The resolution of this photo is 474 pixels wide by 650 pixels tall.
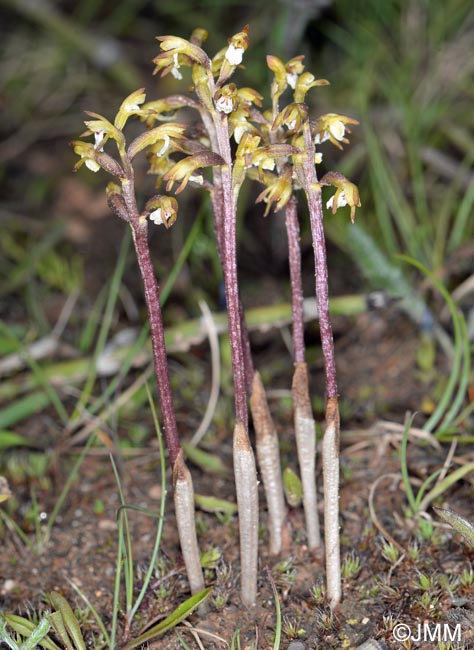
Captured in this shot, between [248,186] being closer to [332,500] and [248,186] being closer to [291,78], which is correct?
[291,78]

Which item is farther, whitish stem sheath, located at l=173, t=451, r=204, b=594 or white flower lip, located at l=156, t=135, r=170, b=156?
whitish stem sheath, located at l=173, t=451, r=204, b=594

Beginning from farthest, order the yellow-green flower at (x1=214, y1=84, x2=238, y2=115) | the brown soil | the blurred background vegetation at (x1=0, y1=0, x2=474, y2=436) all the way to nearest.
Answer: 1. the blurred background vegetation at (x1=0, y1=0, x2=474, y2=436)
2. the brown soil
3. the yellow-green flower at (x1=214, y1=84, x2=238, y2=115)

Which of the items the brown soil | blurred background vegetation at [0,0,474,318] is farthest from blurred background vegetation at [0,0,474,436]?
the brown soil

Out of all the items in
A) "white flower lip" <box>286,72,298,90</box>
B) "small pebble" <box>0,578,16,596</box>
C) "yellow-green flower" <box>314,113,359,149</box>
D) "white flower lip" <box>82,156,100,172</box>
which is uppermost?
"white flower lip" <box>286,72,298,90</box>

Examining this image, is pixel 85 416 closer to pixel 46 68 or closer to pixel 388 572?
pixel 388 572

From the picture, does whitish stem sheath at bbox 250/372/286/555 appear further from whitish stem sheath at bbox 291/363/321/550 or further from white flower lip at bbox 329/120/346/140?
white flower lip at bbox 329/120/346/140

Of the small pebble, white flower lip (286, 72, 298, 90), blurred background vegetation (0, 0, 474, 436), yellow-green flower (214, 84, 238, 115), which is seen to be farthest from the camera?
blurred background vegetation (0, 0, 474, 436)

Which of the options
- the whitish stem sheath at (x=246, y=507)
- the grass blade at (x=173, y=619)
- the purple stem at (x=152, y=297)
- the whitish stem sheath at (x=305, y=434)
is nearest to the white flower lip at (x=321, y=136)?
Answer: the purple stem at (x=152, y=297)
